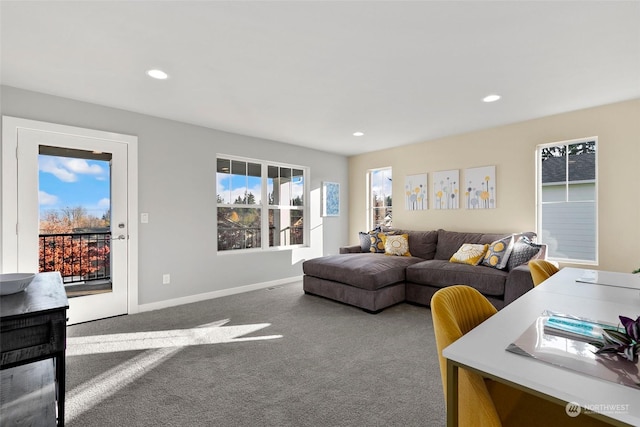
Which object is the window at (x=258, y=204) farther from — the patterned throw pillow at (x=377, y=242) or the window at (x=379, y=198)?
the window at (x=379, y=198)

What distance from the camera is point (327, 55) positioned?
2416mm

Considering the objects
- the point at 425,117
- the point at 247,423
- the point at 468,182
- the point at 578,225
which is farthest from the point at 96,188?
the point at 578,225

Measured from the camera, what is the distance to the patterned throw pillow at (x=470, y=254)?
387 cm

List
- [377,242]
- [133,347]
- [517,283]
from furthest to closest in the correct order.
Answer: [377,242]
[517,283]
[133,347]

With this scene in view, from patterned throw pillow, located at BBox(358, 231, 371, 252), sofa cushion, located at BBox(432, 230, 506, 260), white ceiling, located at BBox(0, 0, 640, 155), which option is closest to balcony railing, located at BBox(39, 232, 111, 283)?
white ceiling, located at BBox(0, 0, 640, 155)

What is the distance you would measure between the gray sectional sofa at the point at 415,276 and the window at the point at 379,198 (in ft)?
4.81

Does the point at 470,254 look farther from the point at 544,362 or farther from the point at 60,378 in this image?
the point at 60,378

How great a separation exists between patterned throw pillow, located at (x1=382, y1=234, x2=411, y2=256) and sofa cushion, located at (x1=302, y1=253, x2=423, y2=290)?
24 cm

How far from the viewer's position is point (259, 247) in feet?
16.4

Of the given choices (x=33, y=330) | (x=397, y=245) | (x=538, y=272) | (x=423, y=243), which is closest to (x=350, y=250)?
(x=397, y=245)

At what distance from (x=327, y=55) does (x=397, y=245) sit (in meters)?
3.22

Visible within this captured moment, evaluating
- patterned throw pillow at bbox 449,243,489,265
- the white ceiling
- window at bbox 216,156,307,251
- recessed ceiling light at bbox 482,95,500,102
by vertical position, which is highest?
the white ceiling

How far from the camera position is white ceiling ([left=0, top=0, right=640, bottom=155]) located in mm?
1903

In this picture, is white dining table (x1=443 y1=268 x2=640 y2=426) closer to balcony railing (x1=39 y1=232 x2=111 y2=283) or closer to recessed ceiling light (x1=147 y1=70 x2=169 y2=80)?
recessed ceiling light (x1=147 y1=70 x2=169 y2=80)
